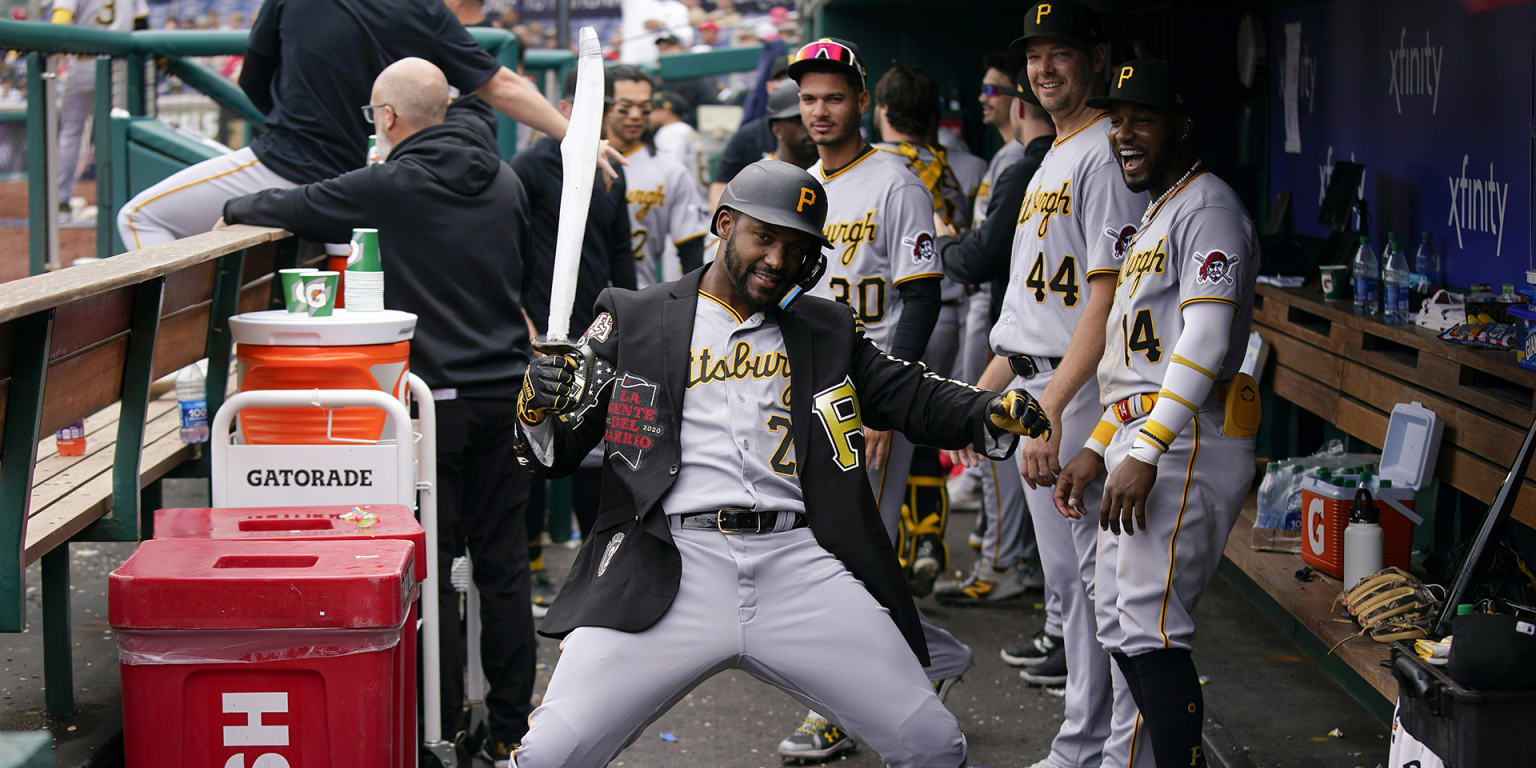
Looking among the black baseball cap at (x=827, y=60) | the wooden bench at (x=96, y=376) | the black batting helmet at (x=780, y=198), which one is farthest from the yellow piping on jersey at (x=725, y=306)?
the black baseball cap at (x=827, y=60)

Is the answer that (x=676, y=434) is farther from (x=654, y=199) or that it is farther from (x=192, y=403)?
(x=654, y=199)

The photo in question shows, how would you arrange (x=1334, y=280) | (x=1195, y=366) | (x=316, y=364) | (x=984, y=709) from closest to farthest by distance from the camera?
(x=1195, y=366)
(x=316, y=364)
(x=984, y=709)
(x=1334, y=280)

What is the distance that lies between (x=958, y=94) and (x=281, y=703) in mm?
6322

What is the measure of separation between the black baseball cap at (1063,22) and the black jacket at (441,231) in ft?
5.50

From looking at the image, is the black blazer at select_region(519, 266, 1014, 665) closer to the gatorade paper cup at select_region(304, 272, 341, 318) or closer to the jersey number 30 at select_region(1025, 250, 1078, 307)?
the jersey number 30 at select_region(1025, 250, 1078, 307)

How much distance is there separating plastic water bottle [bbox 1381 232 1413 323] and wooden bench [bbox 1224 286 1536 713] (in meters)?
0.07

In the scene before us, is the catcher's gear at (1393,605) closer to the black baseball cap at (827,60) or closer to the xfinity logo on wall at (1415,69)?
the xfinity logo on wall at (1415,69)

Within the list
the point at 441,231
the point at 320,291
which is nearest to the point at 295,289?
the point at 320,291

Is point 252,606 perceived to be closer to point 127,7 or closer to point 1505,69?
point 1505,69

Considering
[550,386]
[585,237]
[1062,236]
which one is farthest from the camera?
[585,237]

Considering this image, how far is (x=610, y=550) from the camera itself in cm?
352

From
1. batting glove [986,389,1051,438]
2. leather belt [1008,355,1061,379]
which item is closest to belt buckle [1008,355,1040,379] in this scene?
leather belt [1008,355,1061,379]

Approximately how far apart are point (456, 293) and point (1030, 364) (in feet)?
5.73

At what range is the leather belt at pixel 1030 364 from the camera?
182 inches
